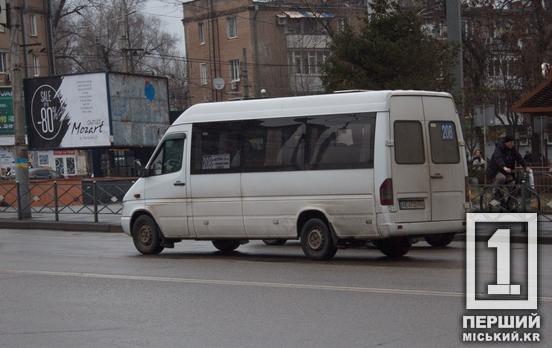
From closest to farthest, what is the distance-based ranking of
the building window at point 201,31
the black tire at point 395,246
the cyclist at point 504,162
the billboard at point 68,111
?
A: the black tire at point 395,246 → the cyclist at point 504,162 → the billboard at point 68,111 → the building window at point 201,31

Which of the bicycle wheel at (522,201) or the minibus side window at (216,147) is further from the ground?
the minibus side window at (216,147)

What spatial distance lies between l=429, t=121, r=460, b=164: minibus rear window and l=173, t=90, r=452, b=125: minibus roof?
499 millimetres

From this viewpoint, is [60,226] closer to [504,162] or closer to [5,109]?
[504,162]

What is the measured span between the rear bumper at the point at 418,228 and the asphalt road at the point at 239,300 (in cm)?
47

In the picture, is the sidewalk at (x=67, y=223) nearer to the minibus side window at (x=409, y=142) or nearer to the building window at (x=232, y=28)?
the minibus side window at (x=409, y=142)

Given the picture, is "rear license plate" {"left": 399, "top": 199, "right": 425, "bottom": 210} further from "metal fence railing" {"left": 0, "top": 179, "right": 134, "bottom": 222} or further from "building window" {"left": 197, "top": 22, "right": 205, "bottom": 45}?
"building window" {"left": 197, "top": 22, "right": 205, "bottom": 45}

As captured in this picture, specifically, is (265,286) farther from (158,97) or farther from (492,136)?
(492,136)

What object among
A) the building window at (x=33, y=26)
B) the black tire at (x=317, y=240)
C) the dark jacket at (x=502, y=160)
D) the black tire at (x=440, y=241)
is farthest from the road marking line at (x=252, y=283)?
the building window at (x=33, y=26)

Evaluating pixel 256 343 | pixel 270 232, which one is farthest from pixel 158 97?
pixel 256 343

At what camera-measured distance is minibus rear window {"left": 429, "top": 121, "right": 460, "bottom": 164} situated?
15562mm

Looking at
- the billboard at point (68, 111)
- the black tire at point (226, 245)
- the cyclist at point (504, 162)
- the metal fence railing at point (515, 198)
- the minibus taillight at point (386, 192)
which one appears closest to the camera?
the minibus taillight at point (386, 192)

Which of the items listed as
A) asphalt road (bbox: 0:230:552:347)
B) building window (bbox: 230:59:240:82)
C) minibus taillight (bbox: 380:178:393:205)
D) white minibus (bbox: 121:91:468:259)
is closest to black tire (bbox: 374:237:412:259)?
white minibus (bbox: 121:91:468:259)

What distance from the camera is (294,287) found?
40.6 ft

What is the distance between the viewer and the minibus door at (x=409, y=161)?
1494cm
